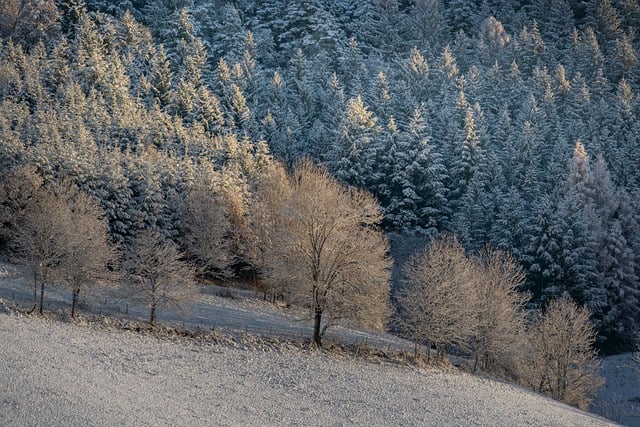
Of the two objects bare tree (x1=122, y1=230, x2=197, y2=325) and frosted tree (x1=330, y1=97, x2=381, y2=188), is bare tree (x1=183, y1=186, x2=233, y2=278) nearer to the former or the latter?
bare tree (x1=122, y1=230, x2=197, y2=325)

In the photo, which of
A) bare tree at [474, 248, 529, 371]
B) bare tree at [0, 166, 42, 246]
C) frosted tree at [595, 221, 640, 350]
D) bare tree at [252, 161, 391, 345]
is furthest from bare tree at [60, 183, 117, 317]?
frosted tree at [595, 221, 640, 350]

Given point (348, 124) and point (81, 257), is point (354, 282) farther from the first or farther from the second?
point (348, 124)

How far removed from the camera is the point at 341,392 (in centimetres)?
2575

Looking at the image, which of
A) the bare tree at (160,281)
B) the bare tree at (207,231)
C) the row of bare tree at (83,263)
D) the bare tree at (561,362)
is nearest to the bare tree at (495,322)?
the bare tree at (561,362)

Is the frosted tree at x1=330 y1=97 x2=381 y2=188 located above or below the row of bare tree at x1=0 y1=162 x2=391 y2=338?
above

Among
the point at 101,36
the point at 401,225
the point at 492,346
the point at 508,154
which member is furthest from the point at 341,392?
the point at 101,36

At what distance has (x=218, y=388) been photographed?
78.7 feet

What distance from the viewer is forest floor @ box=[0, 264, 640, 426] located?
1912cm

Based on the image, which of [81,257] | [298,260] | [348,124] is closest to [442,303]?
[298,260]

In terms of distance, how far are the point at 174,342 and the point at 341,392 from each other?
1073 cm

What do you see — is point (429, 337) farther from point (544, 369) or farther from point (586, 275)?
point (586, 275)

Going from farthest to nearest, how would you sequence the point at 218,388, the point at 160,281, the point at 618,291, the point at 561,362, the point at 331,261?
the point at 618,291, the point at 561,362, the point at 160,281, the point at 331,261, the point at 218,388

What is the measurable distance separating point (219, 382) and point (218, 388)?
898 mm

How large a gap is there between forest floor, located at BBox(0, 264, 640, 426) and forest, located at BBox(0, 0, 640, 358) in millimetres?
23460
